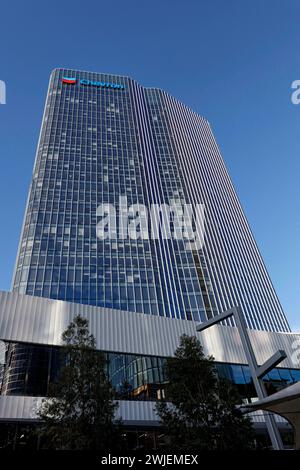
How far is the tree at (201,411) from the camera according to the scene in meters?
11.6

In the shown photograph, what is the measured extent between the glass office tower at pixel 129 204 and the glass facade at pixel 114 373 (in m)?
33.1

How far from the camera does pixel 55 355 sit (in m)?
18.7

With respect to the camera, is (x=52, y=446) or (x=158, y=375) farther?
(x=158, y=375)

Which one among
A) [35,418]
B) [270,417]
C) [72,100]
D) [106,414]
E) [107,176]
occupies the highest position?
[72,100]

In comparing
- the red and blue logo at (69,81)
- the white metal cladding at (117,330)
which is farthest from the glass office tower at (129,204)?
the white metal cladding at (117,330)

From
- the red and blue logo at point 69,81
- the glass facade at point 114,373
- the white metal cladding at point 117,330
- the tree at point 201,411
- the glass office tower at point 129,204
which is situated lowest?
the tree at point 201,411

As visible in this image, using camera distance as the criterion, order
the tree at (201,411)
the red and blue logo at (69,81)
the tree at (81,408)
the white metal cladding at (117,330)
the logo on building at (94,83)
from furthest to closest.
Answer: the logo on building at (94,83) < the red and blue logo at (69,81) < the white metal cladding at (117,330) < the tree at (201,411) < the tree at (81,408)

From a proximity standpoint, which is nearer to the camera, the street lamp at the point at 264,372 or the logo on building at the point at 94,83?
the street lamp at the point at 264,372

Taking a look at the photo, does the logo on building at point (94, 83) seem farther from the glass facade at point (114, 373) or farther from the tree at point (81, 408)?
the tree at point (81, 408)

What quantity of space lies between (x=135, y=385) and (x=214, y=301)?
50.0 metres

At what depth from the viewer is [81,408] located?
11.7 metres

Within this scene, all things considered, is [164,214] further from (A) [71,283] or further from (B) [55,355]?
(B) [55,355]

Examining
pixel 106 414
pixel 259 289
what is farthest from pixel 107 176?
pixel 106 414

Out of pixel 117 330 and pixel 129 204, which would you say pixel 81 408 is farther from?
pixel 129 204
